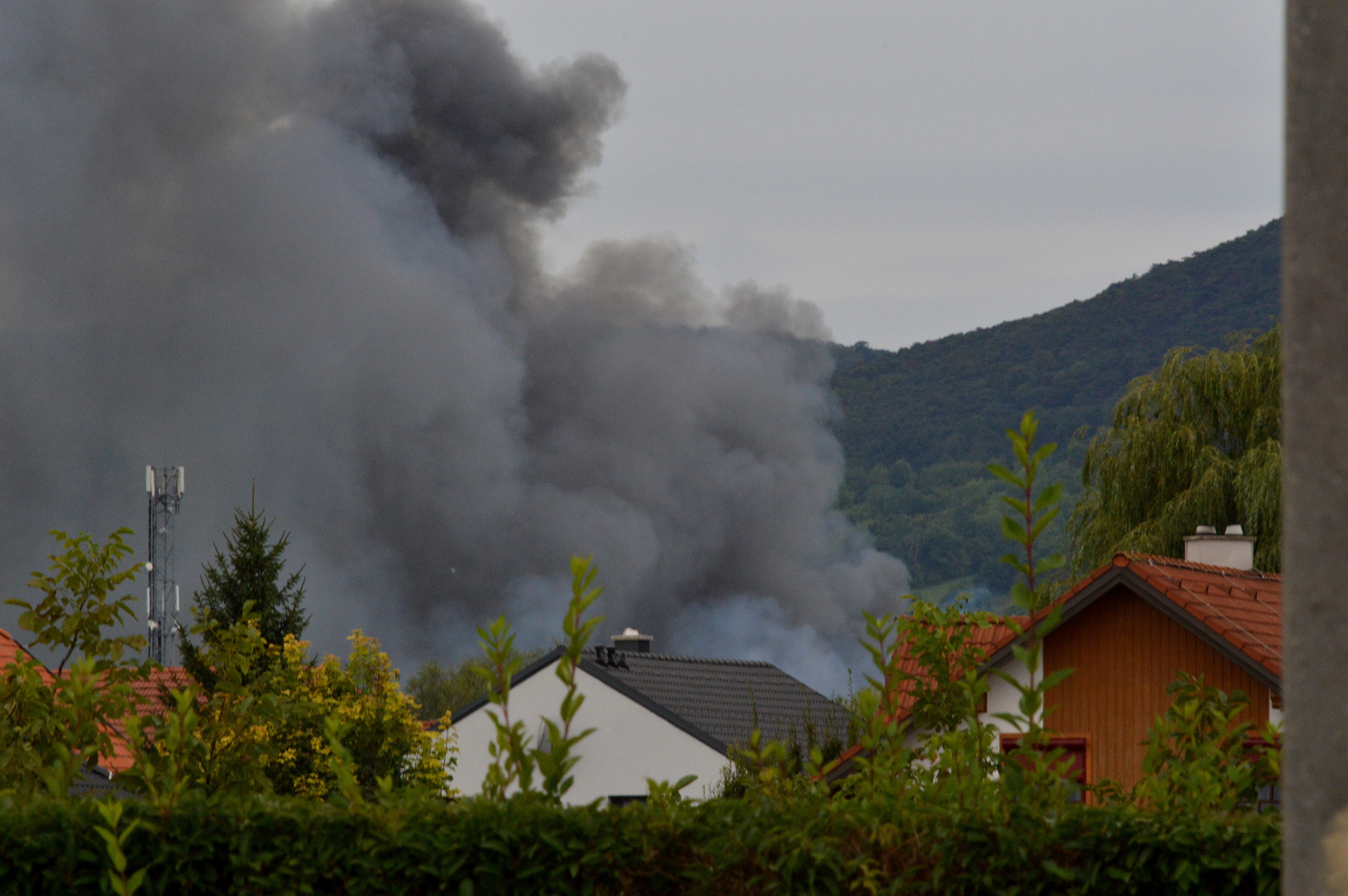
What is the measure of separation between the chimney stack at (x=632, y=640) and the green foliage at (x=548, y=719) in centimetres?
3704

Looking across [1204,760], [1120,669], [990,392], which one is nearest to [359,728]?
[1120,669]

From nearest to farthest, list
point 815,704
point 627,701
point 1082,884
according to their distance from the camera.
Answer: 1. point 1082,884
2. point 627,701
3. point 815,704

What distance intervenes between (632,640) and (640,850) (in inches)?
1493

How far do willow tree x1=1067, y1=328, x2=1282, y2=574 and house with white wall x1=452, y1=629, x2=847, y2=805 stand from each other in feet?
29.1

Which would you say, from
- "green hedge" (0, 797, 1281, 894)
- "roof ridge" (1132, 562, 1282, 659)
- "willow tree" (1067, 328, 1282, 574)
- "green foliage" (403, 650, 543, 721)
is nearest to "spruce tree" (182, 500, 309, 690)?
"willow tree" (1067, 328, 1282, 574)

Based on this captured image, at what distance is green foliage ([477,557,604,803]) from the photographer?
14.2 ft

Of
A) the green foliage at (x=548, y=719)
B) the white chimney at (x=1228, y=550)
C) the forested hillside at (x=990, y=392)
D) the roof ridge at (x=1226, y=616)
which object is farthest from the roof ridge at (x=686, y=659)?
the green foliage at (x=548, y=719)

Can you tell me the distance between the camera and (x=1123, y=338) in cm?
7250

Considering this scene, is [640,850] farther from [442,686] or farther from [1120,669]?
[442,686]

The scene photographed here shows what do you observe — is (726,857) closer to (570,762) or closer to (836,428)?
(570,762)

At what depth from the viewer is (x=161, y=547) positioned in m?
39.8

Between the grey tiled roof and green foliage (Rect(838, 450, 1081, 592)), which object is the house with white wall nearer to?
the grey tiled roof

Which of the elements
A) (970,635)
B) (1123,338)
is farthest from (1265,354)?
(1123,338)

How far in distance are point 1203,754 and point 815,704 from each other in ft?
114
